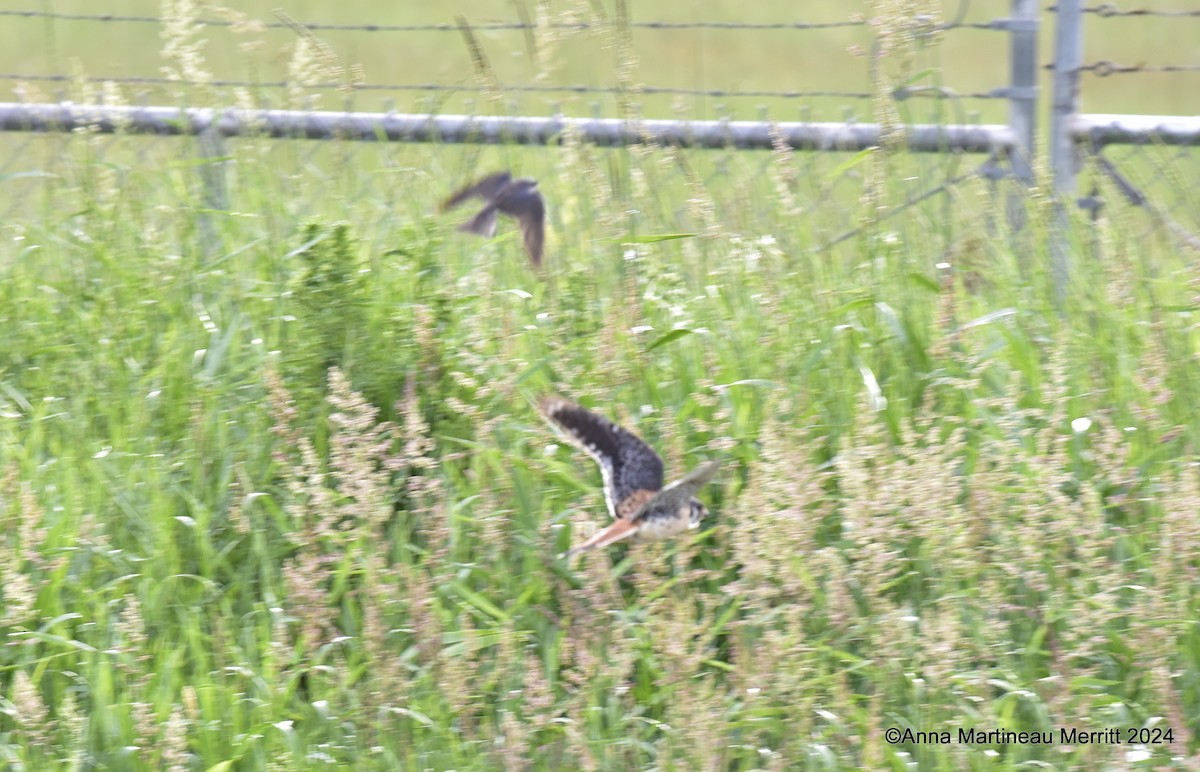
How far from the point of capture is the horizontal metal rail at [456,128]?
419cm

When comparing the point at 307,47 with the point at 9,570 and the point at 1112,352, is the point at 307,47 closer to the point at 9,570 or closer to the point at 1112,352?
the point at 9,570

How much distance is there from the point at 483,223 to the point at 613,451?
113 cm

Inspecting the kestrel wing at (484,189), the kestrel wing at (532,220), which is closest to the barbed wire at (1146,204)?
the kestrel wing at (532,220)

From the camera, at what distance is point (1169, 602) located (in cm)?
280

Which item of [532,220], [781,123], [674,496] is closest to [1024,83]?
[781,123]

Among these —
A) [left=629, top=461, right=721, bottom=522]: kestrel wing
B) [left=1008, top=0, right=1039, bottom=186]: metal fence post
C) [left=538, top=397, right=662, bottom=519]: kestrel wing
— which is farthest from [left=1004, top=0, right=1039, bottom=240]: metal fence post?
[left=629, top=461, right=721, bottom=522]: kestrel wing

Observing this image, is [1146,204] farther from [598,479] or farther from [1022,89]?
[598,479]

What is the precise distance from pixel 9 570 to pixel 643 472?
1.37m

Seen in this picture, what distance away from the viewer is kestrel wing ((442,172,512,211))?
12.4 ft

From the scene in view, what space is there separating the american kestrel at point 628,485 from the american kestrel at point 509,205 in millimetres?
824

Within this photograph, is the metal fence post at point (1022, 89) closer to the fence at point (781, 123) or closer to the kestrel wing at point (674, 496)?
the fence at point (781, 123)

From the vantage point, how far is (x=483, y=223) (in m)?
3.74

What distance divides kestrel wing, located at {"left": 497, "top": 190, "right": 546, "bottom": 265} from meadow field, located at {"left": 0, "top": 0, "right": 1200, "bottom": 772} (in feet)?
0.29

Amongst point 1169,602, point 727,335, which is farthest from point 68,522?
point 1169,602
